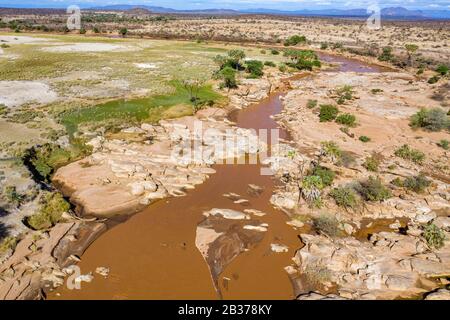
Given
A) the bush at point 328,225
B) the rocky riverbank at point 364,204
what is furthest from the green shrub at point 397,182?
the bush at point 328,225

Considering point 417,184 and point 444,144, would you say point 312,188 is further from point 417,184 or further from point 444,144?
point 444,144

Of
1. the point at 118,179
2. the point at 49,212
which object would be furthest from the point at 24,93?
the point at 49,212

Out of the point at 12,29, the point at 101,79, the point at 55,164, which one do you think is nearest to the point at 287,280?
the point at 55,164

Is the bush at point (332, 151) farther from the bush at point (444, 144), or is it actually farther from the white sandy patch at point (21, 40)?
the white sandy patch at point (21, 40)

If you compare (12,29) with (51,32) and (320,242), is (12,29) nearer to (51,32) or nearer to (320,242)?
(51,32)

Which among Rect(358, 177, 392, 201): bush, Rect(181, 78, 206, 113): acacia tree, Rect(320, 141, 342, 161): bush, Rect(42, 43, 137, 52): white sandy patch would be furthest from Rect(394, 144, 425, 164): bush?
Rect(42, 43, 137, 52): white sandy patch
